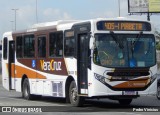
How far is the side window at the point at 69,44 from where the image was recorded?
66.9 feet

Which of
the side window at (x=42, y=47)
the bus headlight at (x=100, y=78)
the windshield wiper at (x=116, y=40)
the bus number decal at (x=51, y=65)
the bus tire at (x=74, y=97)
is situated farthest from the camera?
the side window at (x=42, y=47)

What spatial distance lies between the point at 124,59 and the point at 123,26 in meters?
1.23

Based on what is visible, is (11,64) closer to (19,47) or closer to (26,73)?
(19,47)

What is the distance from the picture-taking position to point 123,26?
19.4m

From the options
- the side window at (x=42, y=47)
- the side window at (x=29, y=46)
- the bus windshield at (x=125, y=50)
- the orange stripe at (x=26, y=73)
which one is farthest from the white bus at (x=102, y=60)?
the side window at (x=29, y=46)

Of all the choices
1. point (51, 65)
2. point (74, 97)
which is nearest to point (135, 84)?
point (74, 97)

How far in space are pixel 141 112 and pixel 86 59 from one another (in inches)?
113

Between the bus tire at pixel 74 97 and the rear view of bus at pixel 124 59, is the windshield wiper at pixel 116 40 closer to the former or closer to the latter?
the rear view of bus at pixel 124 59

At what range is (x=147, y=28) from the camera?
1973cm

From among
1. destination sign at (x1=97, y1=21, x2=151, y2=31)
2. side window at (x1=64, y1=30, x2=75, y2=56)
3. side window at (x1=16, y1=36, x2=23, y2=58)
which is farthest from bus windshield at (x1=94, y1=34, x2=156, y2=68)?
side window at (x1=16, y1=36, x2=23, y2=58)

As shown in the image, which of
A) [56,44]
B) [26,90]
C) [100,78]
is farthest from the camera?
[26,90]

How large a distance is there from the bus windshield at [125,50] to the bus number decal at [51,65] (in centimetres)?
297

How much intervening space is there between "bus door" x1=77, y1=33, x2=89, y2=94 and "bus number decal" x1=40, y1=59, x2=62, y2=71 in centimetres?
173

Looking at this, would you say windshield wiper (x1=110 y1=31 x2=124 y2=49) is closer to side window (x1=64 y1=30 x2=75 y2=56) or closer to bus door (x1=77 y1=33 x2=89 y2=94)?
bus door (x1=77 y1=33 x2=89 y2=94)
